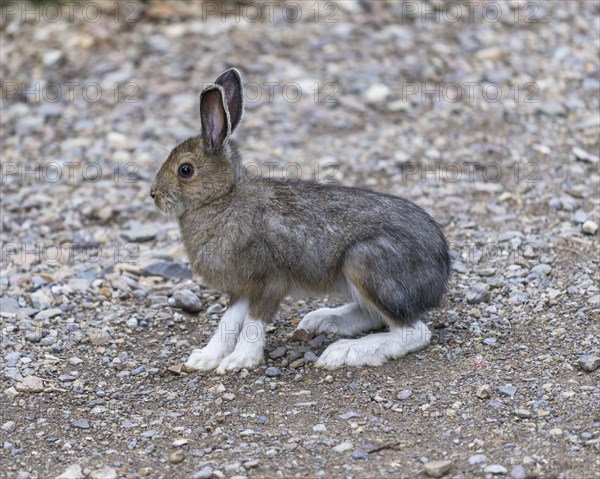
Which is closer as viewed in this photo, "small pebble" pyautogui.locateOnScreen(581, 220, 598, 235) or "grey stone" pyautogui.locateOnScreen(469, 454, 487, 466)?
"grey stone" pyautogui.locateOnScreen(469, 454, 487, 466)

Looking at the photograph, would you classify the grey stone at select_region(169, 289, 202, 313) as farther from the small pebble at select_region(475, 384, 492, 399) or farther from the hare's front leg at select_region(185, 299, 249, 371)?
the small pebble at select_region(475, 384, 492, 399)

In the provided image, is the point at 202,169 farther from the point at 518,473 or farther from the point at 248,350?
the point at 518,473

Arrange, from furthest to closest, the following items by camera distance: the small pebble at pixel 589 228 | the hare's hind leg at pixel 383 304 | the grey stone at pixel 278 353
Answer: the small pebble at pixel 589 228 < the grey stone at pixel 278 353 < the hare's hind leg at pixel 383 304

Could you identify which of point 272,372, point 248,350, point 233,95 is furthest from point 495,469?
point 233,95

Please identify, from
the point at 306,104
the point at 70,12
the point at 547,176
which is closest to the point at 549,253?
the point at 547,176

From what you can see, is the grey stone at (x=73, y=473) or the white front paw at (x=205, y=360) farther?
the white front paw at (x=205, y=360)

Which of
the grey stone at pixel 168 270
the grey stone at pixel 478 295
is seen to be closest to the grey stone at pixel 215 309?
the grey stone at pixel 168 270

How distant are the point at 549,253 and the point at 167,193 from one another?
3.16 meters

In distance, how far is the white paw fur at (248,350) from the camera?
696 centimetres

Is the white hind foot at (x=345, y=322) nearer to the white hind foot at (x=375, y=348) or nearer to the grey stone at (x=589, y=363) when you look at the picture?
the white hind foot at (x=375, y=348)

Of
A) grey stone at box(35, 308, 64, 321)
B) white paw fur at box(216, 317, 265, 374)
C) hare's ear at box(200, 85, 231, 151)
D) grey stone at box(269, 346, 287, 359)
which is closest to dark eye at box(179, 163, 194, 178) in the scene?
hare's ear at box(200, 85, 231, 151)

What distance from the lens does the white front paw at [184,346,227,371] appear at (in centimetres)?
702

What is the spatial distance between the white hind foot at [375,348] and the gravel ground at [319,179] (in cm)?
10

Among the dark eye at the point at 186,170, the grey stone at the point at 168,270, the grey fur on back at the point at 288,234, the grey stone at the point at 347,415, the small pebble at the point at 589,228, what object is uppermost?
the dark eye at the point at 186,170
